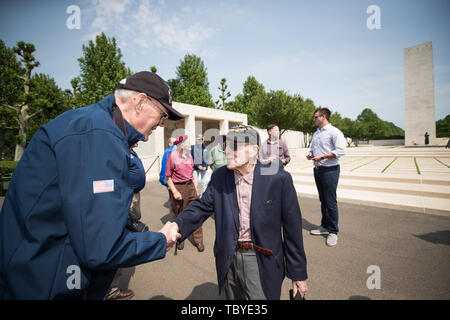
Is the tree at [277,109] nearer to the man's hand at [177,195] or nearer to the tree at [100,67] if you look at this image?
the tree at [100,67]

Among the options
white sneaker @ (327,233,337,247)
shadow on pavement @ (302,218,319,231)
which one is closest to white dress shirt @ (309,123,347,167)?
white sneaker @ (327,233,337,247)

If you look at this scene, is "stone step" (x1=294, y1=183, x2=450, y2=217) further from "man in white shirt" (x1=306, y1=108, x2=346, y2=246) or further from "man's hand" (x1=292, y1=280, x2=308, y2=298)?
"man's hand" (x1=292, y1=280, x2=308, y2=298)

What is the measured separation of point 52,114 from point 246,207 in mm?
26718

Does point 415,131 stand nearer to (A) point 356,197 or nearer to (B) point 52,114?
(A) point 356,197

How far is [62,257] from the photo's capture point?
964 mm

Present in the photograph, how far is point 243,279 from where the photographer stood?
72.4 inches

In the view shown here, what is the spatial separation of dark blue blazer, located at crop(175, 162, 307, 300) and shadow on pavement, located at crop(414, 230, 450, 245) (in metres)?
4.11

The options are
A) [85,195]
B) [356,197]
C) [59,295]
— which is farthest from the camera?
[356,197]

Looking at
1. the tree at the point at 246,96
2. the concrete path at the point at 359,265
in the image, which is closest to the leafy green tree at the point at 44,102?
the concrete path at the point at 359,265

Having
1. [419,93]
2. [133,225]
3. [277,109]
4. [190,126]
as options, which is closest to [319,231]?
[133,225]

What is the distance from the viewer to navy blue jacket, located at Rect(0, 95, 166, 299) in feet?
2.84

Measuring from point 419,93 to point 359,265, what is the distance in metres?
46.5

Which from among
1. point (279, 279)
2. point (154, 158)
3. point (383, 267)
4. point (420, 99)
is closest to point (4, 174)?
point (154, 158)
